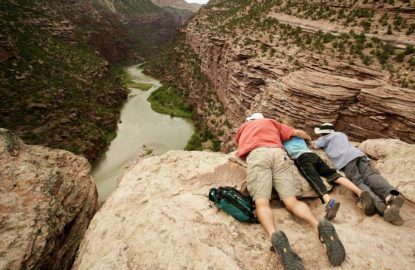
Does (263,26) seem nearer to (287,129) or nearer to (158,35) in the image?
(287,129)

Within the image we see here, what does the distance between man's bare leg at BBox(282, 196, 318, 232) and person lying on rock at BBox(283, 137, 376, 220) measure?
49 centimetres

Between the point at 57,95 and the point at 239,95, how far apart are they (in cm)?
2491

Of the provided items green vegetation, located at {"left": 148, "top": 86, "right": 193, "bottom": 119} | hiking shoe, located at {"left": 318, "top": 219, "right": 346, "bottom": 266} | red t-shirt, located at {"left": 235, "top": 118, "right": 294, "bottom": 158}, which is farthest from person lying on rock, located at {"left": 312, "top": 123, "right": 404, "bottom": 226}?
green vegetation, located at {"left": 148, "top": 86, "right": 193, "bottom": 119}

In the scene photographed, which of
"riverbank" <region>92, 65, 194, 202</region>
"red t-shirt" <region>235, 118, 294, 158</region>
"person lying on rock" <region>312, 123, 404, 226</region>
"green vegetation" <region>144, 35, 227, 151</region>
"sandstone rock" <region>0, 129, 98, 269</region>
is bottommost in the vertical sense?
"riverbank" <region>92, 65, 194, 202</region>

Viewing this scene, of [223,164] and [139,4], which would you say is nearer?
[223,164]

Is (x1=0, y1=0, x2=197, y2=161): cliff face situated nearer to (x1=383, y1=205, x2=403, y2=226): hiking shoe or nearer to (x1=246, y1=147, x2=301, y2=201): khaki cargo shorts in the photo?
(x1=246, y1=147, x2=301, y2=201): khaki cargo shorts

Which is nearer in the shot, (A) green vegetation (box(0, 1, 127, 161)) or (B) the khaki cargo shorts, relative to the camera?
(B) the khaki cargo shorts

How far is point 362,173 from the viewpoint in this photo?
573cm

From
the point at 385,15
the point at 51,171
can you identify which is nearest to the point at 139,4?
the point at 385,15

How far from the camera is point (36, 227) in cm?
459

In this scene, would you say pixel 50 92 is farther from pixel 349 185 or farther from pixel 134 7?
pixel 134 7

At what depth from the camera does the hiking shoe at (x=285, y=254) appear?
3430mm

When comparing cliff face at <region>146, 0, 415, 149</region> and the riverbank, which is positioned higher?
cliff face at <region>146, 0, 415, 149</region>

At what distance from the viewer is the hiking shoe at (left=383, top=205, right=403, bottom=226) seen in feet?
14.2
